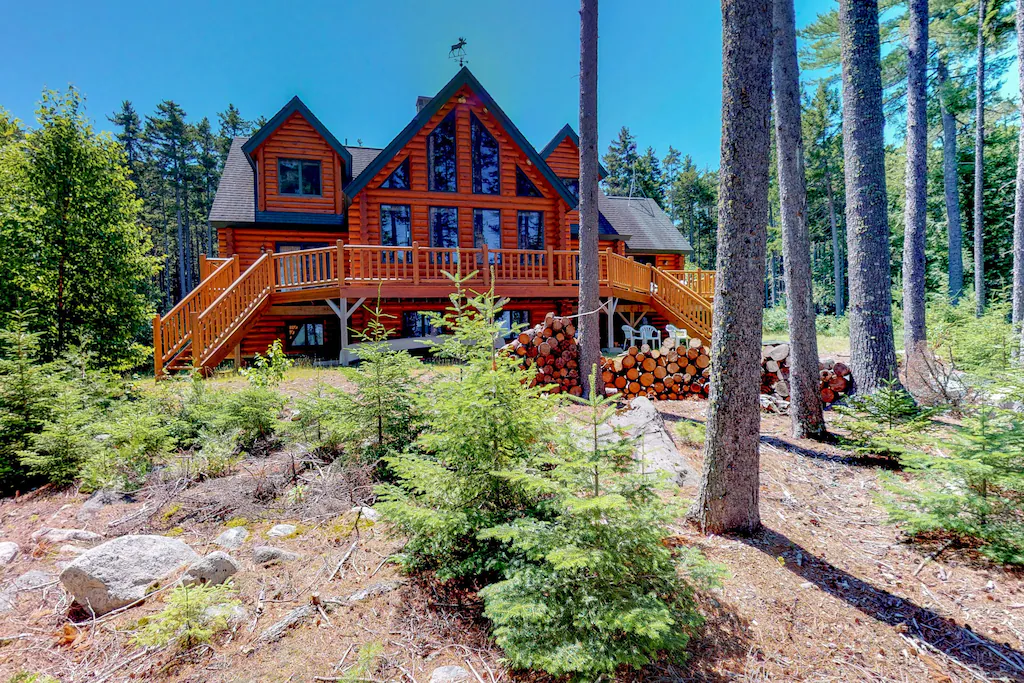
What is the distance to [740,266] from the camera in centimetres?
308

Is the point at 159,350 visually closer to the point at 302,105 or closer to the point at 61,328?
the point at 61,328

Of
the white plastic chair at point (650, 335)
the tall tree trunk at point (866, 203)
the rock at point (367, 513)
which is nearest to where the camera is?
the rock at point (367, 513)

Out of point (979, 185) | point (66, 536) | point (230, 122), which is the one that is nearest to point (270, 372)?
point (66, 536)

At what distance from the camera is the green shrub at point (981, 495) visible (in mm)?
2928

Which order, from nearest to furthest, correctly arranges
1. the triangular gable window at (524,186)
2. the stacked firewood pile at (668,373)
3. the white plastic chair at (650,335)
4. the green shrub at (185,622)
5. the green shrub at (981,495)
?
the green shrub at (185,622), the green shrub at (981,495), the stacked firewood pile at (668,373), the white plastic chair at (650,335), the triangular gable window at (524,186)

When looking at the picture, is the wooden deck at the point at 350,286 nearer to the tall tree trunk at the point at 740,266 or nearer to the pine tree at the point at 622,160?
the tall tree trunk at the point at 740,266

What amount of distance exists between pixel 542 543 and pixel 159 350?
900cm

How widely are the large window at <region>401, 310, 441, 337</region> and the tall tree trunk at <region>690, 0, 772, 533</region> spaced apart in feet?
35.8

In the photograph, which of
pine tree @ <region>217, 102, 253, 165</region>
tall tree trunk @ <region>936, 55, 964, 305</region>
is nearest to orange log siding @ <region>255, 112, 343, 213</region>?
tall tree trunk @ <region>936, 55, 964, 305</region>

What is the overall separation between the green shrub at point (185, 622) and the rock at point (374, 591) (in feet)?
2.16

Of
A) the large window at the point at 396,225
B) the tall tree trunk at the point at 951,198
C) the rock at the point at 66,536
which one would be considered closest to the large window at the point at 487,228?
the large window at the point at 396,225

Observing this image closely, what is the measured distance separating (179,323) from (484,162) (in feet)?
30.2

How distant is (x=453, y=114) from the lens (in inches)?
515

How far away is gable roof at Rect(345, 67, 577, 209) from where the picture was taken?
12141 mm
